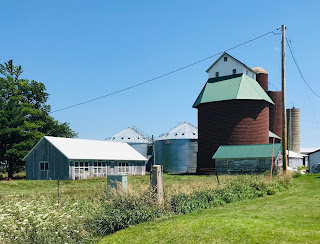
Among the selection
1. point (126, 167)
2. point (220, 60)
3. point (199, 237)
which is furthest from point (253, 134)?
point (199, 237)

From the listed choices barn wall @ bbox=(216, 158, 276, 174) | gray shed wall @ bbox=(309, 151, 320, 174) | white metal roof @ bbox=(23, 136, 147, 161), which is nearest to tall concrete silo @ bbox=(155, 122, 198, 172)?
white metal roof @ bbox=(23, 136, 147, 161)

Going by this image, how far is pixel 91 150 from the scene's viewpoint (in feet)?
163

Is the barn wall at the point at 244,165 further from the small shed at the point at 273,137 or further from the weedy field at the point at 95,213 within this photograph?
the weedy field at the point at 95,213

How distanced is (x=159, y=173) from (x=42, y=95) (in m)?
62.7

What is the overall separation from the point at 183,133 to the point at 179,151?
3.74 meters

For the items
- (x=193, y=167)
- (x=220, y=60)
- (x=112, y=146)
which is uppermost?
(x=220, y=60)

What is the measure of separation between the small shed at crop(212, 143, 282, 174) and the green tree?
28504mm

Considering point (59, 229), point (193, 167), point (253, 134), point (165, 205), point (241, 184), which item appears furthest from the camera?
point (193, 167)

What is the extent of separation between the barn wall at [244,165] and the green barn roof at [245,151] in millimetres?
632

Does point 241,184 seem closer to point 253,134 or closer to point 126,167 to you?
point 253,134

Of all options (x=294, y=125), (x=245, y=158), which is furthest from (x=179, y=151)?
(x=294, y=125)

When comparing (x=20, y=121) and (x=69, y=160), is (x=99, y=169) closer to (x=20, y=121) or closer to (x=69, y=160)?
(x=69, y=160)

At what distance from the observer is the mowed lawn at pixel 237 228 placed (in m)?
9.95

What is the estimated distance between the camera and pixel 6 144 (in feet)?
183
